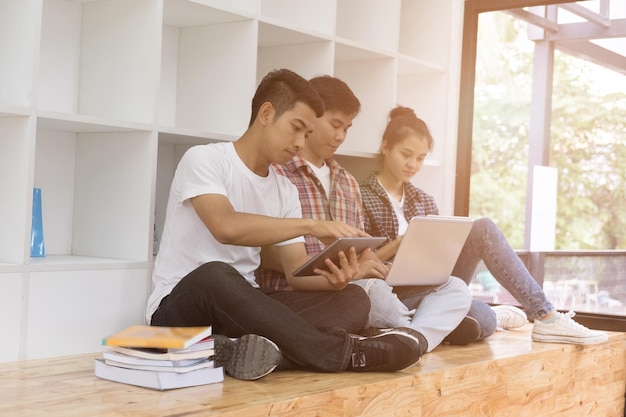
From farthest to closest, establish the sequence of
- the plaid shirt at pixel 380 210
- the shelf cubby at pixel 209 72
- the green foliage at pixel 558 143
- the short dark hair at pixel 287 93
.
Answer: the green foliage at pixel 558 143, the plaid shirt at pixel 380 210, the shelf cubby at pixel 209 72, the short dark hair at pixel 287 93

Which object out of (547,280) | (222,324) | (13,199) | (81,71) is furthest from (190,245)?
(547,280)

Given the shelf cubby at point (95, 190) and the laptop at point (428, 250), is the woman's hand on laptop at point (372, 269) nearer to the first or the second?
the laptop at point (428, 250)

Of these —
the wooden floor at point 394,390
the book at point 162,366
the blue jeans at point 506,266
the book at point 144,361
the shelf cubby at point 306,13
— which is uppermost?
the shelf cubby at point 306,13

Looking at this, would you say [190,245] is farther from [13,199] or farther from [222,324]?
[13,199]

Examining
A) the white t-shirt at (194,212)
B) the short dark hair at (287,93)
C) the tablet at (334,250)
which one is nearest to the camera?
the tablet at (334,250)

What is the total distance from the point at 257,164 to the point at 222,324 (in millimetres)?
536

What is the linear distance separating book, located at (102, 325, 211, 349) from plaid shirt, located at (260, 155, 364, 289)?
0.71 meters

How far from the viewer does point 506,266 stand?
11.0 ft

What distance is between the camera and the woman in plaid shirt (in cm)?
322

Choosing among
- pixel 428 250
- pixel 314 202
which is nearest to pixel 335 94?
pixel 314 202

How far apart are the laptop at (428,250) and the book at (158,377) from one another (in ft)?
2.67

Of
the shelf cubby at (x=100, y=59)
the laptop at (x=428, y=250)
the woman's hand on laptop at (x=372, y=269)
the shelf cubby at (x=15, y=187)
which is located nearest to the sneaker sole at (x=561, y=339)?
the laptop at (x=428, y=250)

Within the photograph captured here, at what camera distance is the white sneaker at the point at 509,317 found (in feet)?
11.8

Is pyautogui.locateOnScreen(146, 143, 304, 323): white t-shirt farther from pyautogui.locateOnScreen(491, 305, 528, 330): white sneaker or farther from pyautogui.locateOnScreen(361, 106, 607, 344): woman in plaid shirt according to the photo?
pyautogui.locateOnScreen(491, 305, 528, 330): white sneaker
